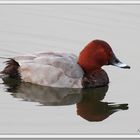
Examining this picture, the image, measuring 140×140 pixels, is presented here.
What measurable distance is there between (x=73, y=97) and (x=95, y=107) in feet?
1.55

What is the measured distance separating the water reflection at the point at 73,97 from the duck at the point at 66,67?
0.10 m

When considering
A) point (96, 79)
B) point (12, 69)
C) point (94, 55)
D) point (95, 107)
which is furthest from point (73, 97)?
point (12, 69)

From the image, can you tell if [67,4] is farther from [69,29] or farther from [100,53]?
[100,53]

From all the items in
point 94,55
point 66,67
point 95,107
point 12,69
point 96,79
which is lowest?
point 95,107

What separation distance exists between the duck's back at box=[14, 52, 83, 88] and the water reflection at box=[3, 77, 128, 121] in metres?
0.10

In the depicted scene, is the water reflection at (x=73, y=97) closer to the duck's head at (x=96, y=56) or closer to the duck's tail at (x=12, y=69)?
the duck's tail at (x=12, y=69)

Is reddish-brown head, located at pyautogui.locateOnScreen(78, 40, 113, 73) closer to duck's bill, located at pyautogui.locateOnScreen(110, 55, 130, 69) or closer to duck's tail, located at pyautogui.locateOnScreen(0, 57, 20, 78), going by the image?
duck's bill, located at pyautogui.locateOnScreen(110, 55, 130, 69)

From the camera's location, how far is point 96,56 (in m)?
12.0

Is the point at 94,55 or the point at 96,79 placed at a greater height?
the point at 94,55

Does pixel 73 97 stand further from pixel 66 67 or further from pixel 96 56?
pixel 96 56

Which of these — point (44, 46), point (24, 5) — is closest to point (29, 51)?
point (44, 46)

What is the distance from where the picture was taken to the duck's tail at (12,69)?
38.9ft

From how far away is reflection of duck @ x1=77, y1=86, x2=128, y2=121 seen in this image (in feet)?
35.2

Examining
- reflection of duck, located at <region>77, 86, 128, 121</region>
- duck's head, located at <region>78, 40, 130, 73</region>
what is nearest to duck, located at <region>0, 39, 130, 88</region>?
duck's head, located at <region>78, 40, 130, 73</region>
